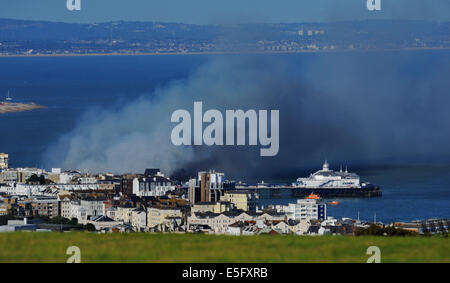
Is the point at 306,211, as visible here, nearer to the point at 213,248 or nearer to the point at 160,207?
the point at 160,207

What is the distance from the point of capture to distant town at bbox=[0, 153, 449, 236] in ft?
66.4

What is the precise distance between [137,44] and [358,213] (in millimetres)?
48259

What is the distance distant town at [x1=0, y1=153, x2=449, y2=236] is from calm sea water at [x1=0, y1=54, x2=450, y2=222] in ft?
4.50

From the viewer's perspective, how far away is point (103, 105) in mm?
56969

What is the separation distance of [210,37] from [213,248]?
2233 inches

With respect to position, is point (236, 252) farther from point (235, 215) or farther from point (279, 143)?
point (279, 143)

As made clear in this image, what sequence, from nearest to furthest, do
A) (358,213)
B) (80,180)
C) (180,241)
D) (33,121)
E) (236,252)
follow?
(236,252) < (180,241) < (358,213) < (80,180) < (33,121)

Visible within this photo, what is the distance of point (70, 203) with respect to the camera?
2592 cm

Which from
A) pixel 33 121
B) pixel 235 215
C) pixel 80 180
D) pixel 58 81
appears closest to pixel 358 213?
pixel 235 215

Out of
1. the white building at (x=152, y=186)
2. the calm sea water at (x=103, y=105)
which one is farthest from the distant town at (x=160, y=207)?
the calm sea water at (x=103, y=105)

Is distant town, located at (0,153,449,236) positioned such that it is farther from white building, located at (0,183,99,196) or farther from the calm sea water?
the calm sea water

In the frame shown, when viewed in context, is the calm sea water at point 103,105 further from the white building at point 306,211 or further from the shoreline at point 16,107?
the white building at point 306,211

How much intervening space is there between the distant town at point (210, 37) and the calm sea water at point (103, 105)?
64.3 inches

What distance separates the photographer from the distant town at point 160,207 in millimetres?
20250
